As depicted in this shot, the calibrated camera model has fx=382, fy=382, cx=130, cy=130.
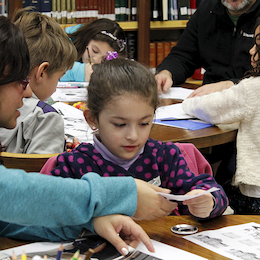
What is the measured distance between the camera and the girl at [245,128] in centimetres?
152

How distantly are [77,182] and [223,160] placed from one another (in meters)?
1.58

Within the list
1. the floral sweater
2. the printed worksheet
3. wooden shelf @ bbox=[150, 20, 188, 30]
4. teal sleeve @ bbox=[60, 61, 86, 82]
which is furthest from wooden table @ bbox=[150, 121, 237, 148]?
wooden shelf @ bbox=[150, 20, 188, 30]

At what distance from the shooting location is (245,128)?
5.18 feet

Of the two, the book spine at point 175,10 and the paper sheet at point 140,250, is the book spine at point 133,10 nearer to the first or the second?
the book spine at point 175,10

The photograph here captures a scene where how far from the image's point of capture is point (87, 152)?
1.00 m

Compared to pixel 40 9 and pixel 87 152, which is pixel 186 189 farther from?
pixel 40 9

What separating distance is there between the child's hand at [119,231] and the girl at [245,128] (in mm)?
911

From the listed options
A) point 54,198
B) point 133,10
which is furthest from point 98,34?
point 54,198

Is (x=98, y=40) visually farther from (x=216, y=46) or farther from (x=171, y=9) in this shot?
(x=171, y=9)

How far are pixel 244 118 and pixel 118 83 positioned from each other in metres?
0.75

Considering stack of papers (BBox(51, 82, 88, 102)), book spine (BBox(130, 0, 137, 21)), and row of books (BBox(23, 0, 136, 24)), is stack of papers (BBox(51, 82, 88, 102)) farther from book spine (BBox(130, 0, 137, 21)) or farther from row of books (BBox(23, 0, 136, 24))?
book spine (BBox(130, 0, 137, 21))

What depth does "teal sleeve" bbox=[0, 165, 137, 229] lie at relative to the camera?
2.02ft

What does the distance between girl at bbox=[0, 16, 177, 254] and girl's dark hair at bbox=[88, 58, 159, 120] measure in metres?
0.22

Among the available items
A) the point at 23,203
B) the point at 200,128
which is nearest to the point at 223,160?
the point at 200,128
